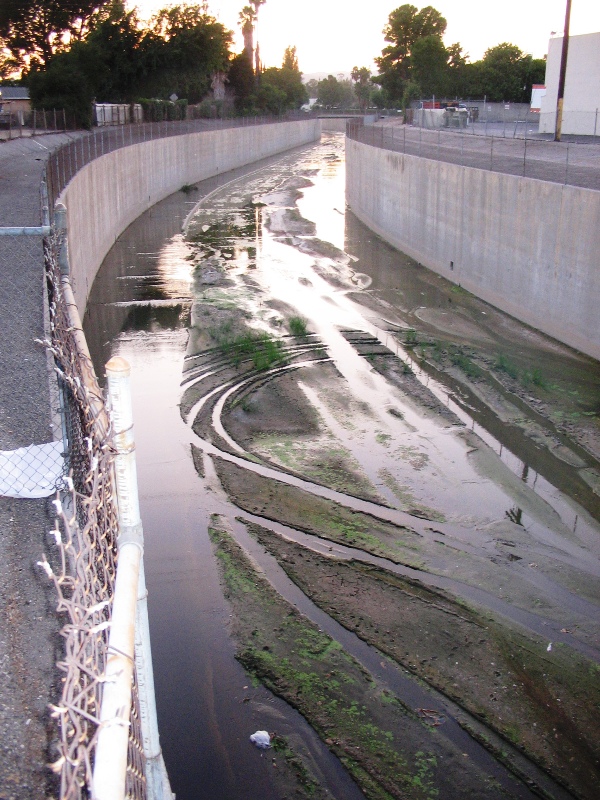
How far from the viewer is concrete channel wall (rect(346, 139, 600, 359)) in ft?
49.6

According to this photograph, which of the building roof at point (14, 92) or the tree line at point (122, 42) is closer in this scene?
the tree line at point (122, 42)

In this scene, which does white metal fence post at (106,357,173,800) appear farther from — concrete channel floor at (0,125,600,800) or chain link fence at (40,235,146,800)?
concrete channel floor at (0,125,600,800)

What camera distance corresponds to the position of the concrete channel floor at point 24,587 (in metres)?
3.77

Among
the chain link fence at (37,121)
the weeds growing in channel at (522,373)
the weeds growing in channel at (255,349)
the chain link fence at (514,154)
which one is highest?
the chain link fence at (37,121)

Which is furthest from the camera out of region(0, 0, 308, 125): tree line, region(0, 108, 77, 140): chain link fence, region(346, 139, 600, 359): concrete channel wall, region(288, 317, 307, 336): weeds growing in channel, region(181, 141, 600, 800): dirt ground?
region(0, 0, 308, 125): tree line

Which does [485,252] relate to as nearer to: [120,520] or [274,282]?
[274,282]

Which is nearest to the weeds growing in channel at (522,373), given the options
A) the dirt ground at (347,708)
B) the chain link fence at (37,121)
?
the dirt ground at (347,708)

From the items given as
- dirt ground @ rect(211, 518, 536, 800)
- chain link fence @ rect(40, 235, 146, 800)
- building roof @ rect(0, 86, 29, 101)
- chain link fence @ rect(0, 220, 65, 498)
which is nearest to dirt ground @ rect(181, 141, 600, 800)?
dirt ground @ rect(211, 518, 536, 800)

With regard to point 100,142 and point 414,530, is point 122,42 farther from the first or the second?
point 414,530

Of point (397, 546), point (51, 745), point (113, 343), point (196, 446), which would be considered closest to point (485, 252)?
point (113, 343)

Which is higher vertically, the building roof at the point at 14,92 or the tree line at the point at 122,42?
Answer: the tree line at the point at 122,42

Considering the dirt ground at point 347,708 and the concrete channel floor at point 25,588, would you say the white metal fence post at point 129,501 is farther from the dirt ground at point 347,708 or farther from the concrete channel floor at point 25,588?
the dirt ground at point 347,708

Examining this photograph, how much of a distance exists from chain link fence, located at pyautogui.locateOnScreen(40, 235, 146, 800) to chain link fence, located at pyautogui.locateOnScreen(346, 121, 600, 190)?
1405 cm

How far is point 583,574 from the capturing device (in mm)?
8398
